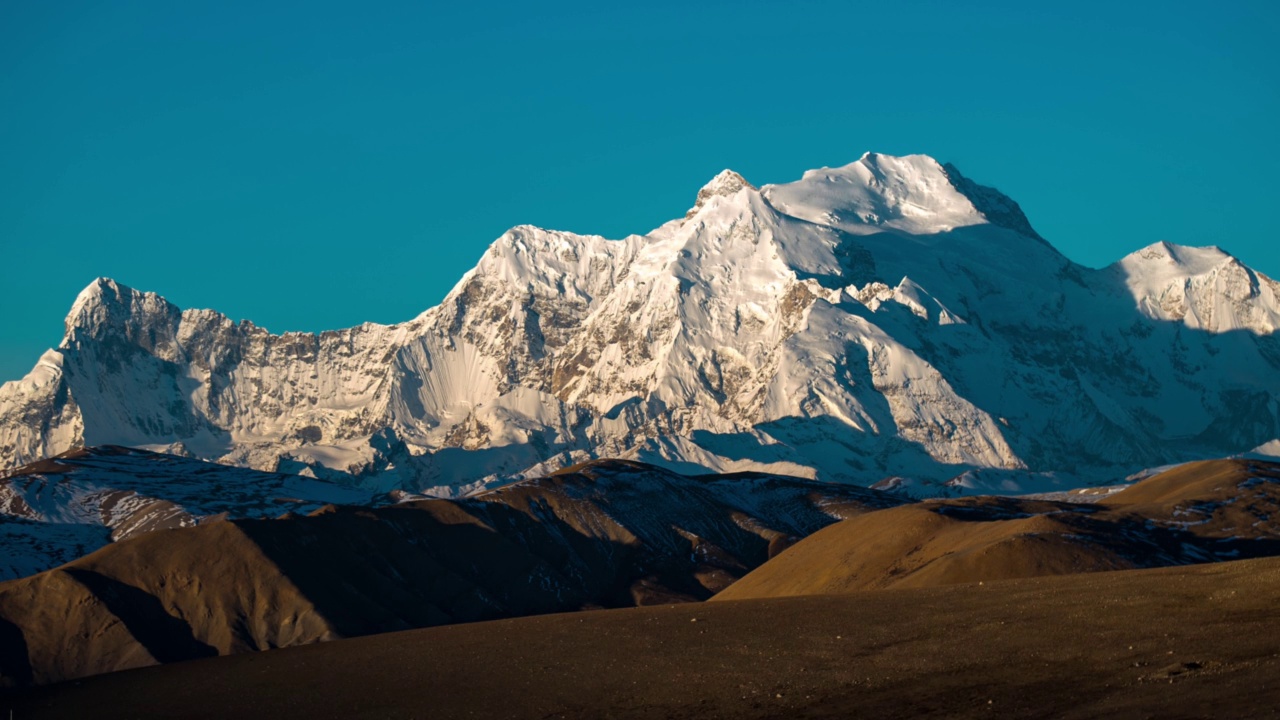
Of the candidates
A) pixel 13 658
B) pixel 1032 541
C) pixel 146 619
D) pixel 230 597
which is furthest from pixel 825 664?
pixel 230 597

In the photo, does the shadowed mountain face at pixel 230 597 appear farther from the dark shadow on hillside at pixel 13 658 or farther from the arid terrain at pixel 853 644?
the arid terrain at pixel 853 644

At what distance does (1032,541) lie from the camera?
11581 cm

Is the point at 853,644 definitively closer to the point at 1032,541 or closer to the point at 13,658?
the point at 1032,541

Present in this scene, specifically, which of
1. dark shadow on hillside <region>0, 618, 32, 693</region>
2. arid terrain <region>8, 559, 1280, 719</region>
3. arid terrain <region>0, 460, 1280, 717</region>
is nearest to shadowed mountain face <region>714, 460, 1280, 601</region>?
arid terrain <region>0, 460, 1280, 717</region>

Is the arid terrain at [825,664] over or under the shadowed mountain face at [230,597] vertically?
under

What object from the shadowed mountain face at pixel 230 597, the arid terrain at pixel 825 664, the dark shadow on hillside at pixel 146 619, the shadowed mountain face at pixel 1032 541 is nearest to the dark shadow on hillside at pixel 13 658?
the shadowed mountain face at pixel 230 597

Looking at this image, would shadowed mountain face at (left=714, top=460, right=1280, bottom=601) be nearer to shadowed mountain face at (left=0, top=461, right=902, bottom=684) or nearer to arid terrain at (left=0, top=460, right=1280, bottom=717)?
arid terrain at (left=0, top=460, right=1280, bottom=717)

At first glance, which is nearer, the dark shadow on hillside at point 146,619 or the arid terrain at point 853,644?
the arid terrain at point 853,644

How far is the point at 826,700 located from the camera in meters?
59.9

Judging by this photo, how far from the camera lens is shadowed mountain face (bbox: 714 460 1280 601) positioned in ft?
373

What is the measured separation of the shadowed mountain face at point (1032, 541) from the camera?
114 m

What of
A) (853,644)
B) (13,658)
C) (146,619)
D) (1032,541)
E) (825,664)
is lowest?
(825,664)

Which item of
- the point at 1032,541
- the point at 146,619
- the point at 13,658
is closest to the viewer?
the point at 1032,541

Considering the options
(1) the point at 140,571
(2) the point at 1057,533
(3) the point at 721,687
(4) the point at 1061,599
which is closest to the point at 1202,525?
(2) the point at 1057,533
